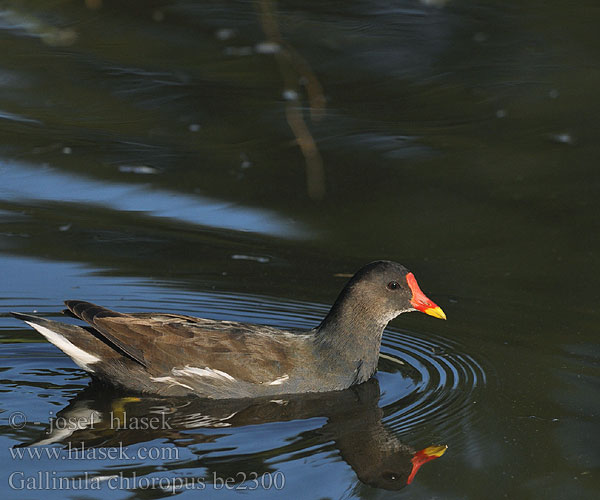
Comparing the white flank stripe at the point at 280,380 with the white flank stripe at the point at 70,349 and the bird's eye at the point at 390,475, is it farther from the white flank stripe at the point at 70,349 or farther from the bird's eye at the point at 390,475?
the bird's eye at the point at 390,475

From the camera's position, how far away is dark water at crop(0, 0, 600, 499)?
4887 millimetres

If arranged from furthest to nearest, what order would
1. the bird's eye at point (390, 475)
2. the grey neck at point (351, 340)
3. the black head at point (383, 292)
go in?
the black head at point (383, 292)
the grey neck at point (351, 340)
the bird's eye at point (390, 475)

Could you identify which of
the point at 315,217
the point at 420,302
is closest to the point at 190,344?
the point at 420,302

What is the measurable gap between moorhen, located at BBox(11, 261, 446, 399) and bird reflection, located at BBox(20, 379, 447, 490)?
0.23ft

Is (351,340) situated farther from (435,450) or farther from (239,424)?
(435,450)

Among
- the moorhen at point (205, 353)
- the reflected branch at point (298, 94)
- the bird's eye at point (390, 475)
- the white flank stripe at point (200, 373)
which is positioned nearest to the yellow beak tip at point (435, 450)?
the bird's eye at point (390, 475)

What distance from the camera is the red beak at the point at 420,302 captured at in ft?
19.7

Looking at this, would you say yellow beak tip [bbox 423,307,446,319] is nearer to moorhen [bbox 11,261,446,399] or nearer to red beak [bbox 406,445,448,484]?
moorhen [bbox 11,261,446,399]

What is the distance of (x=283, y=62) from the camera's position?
9969 mm

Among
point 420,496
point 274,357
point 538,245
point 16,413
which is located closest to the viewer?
point 420,496

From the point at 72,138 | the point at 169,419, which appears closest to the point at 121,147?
the point at 72,138

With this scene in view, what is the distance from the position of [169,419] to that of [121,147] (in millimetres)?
3889

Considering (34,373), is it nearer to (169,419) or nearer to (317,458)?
(169,419)

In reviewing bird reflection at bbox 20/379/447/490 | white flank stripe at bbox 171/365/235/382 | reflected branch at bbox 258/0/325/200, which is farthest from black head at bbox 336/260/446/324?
reflected branch at bbox 258/0/325/200
